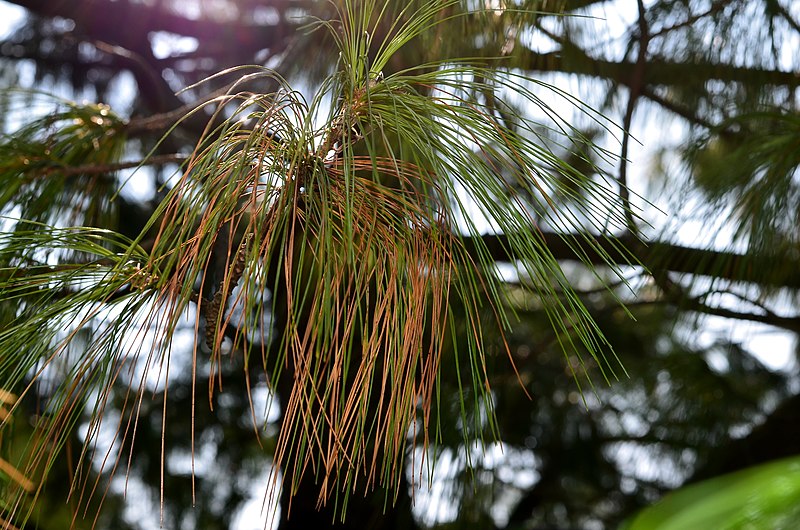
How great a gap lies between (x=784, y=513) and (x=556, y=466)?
69.9 inches

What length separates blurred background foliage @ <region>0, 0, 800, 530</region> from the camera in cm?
96

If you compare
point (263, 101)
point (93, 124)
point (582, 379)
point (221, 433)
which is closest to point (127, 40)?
point (93, 124)

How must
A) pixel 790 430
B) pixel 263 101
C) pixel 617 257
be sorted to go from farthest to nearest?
pixel 790 430 → pixel 617 257 → pixel 263 101

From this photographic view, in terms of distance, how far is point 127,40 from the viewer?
5.24 ft

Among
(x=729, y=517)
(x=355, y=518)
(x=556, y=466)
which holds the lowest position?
(x=729, y=517)

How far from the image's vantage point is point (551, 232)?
128 centimetres

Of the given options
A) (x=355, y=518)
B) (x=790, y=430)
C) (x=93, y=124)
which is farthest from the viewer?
(x=790, y=430)

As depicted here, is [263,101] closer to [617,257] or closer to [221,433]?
[617,257]

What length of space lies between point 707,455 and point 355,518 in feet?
2.82

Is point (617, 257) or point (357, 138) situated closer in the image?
point (357, 138)

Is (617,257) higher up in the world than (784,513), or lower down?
higher up

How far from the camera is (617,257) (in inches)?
49.6

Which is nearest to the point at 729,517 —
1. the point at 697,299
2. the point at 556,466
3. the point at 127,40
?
the point at 697,299

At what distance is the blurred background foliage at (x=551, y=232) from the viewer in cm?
96
